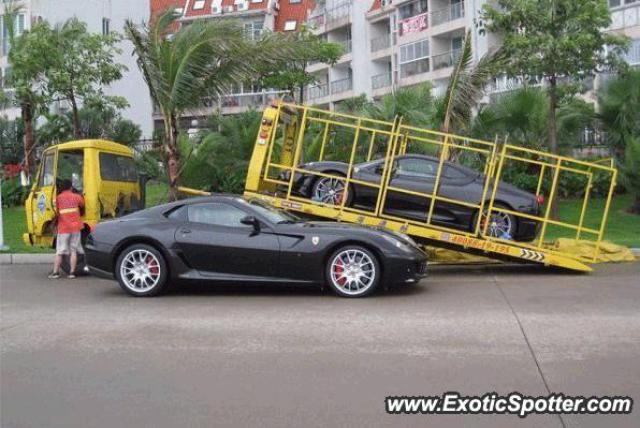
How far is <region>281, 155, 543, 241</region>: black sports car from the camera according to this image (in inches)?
469

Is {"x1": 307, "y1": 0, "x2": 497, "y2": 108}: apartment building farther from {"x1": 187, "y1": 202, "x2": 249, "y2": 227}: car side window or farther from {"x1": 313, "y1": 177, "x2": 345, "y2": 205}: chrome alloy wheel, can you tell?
{"x1": 187, "y1": 202, "x2": 249, "y2": 227}: car side window

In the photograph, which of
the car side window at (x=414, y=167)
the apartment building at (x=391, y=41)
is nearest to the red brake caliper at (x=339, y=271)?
the car side window at (x=414, y=167)

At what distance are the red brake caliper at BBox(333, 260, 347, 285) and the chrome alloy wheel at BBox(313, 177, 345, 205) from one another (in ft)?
9.27

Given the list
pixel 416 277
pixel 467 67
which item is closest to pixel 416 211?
pixel 416 277

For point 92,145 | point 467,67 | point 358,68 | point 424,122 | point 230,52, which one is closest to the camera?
point 92,145

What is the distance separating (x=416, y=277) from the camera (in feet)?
31.6

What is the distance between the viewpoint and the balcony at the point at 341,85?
163ft

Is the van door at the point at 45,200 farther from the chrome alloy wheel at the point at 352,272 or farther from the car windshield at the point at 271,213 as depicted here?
the chrome alloy wheel at the point at 352,272

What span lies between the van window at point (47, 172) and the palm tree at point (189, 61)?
9.17ft

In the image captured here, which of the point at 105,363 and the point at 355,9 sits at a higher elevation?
the point at 355,9

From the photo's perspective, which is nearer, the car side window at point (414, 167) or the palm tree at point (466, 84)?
the car side window at point (414, 167)

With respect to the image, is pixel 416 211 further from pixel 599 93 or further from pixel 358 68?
pixel 358 68

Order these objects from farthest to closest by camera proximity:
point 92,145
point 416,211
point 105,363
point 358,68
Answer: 1. point 358,68
2. point 92,145
3. point 416,211
4. point 105,363

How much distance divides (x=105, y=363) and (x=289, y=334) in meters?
1.83
